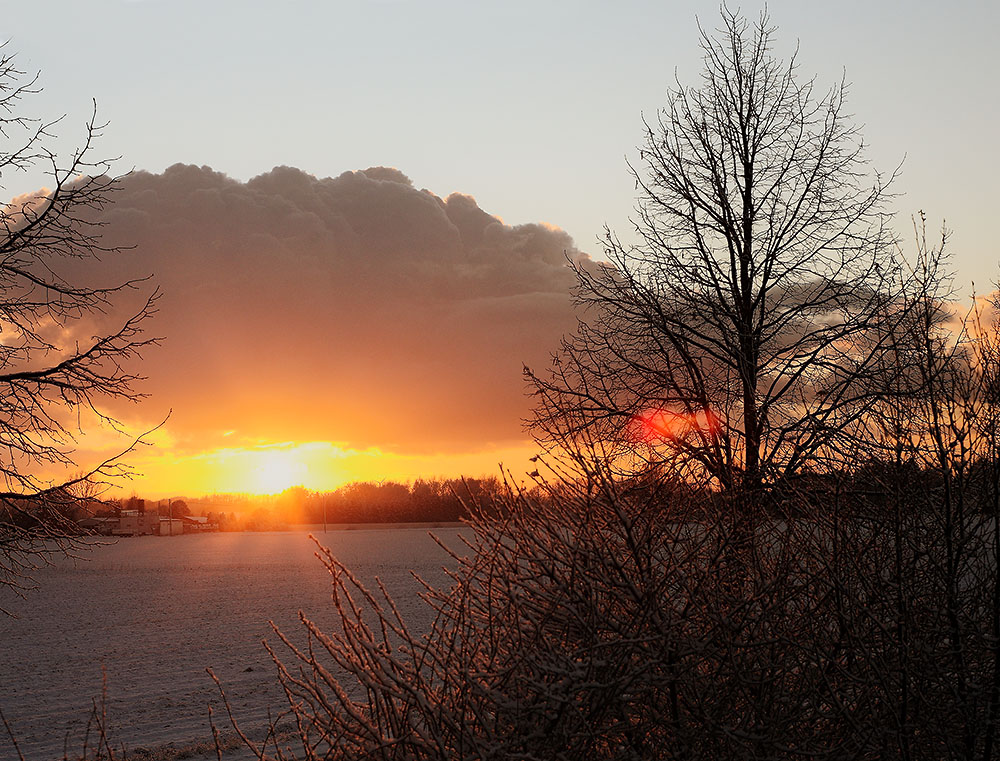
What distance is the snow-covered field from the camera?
14070mm

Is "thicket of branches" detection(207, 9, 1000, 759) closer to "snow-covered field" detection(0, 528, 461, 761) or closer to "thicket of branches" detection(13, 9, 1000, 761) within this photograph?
"thicket of branches" detection(13, 9, 1000, 761)

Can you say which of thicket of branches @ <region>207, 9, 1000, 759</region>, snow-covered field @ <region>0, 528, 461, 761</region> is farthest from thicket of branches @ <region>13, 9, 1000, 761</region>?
snow-covered field @ <region>0, 528, 461, 761</region>

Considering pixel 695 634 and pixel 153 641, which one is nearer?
pixel 695 634

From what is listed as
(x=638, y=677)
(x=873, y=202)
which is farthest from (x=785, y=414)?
(x=638, y=677)

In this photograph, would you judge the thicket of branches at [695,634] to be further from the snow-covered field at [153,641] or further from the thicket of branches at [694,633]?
the snow-covered field at [153,641]

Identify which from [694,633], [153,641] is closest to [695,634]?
[694,633]

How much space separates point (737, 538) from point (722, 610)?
1.68 ft

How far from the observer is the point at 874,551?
5.36m

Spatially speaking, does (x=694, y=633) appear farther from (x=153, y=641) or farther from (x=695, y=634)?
(x=153, y=641)

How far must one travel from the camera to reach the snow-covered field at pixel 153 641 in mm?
14070

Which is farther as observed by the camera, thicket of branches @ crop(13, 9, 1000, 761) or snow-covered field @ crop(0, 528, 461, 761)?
snow-covered field @ crop(0, 528, 461, 761)

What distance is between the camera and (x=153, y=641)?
2370 centimetres

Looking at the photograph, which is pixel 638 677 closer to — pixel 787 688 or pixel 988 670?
pixel 787 688

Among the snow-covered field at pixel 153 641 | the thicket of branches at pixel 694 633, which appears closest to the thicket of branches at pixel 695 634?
the thicket of branches at pixel 694 633
